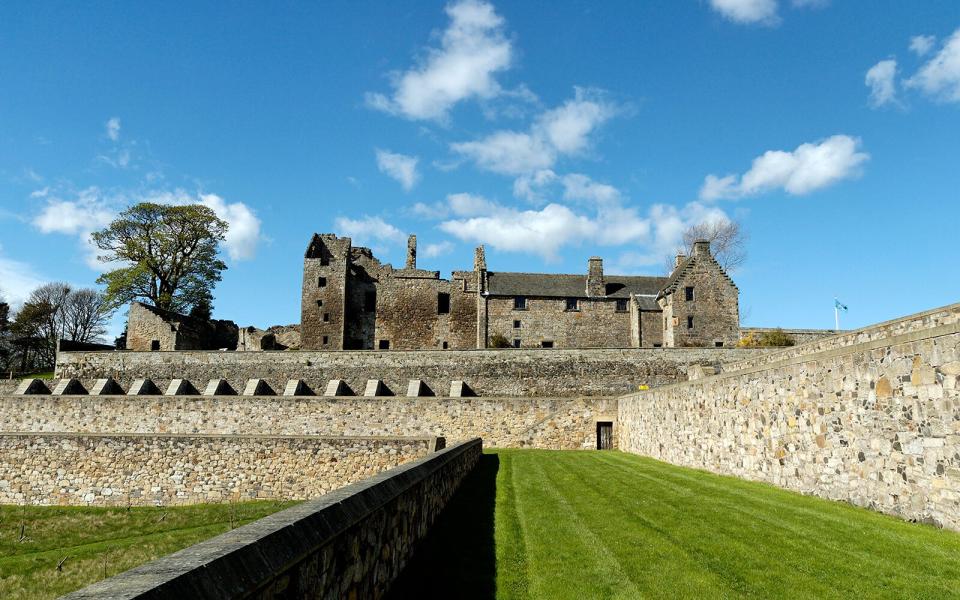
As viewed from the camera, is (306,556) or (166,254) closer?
(306,556)

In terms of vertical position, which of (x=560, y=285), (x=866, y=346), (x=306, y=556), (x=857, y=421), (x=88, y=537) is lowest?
(x=88, y=537)

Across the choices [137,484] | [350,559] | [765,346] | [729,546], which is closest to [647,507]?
[729,546]

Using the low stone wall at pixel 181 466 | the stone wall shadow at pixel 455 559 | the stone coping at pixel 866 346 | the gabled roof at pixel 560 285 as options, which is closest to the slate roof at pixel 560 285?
the gabled roof at pixel 560 285

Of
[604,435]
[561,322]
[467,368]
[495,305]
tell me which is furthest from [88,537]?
[561,322]

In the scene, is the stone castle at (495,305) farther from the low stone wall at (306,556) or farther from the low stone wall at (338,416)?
the low stone wall at (306,556)

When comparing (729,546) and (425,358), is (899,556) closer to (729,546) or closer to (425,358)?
(729,546)

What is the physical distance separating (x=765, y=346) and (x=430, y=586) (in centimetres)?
3807

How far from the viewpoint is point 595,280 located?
1941 inches

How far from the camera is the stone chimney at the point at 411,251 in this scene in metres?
55.6

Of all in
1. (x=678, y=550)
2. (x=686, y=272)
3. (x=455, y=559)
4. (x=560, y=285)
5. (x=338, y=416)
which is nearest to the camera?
(x=455, y=559)

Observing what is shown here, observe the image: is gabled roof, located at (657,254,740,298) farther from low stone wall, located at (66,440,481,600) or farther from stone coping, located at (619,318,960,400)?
low stone wall, located at (66,440,481,600)

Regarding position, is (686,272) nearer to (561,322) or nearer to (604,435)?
(561,322)

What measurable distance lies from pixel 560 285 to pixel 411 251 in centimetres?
1400

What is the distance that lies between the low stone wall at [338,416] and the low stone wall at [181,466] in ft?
20.5
